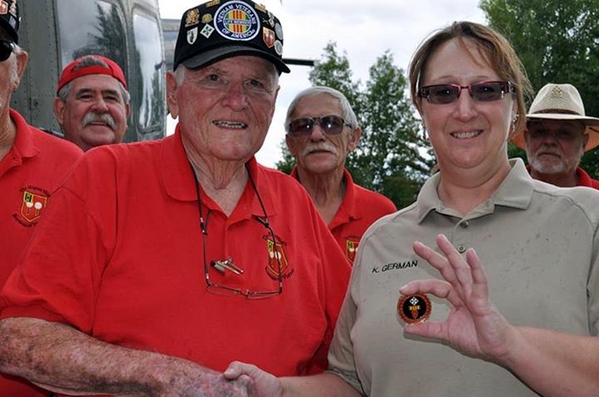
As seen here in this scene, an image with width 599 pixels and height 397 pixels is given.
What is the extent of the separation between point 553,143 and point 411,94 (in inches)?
129

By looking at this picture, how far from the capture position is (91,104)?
19.5 ft

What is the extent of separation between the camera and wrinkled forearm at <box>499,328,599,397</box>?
8.61 ft

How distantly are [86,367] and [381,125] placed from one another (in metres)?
44.5

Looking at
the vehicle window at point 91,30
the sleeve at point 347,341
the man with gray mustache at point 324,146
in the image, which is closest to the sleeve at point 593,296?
the sleeve at point 347,341

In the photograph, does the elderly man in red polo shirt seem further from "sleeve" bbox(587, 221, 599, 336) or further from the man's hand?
"sleeve" bbox(587, 221, 599, 336)

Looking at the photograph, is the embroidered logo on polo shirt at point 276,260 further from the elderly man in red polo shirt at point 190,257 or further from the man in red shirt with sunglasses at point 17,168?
the man in red shirt with sunglasses at point 17,168

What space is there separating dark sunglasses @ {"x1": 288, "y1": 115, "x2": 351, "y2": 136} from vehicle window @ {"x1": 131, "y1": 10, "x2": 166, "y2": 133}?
6.96 feet

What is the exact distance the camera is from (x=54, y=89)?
258 inches

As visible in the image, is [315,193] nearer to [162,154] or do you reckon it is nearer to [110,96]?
[110,96]

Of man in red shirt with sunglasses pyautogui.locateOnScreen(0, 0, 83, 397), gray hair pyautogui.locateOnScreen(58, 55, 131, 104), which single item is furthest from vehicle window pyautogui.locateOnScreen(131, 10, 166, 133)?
man in red shirt with sunglasses pyautogui.locateOnScreen(0, 0, 83, 397)

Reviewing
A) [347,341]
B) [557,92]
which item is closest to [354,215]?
[557,92]

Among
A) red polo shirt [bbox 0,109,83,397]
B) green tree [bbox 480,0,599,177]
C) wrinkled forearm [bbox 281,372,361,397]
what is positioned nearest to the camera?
wrinkled forearm [bbox 281,372,361,397]

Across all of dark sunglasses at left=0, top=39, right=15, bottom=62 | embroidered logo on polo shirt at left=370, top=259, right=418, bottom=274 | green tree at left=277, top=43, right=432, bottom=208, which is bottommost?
green tree at left=277, top=43, right=432, bottom=208

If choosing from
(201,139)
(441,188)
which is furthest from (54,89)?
(441,188)
